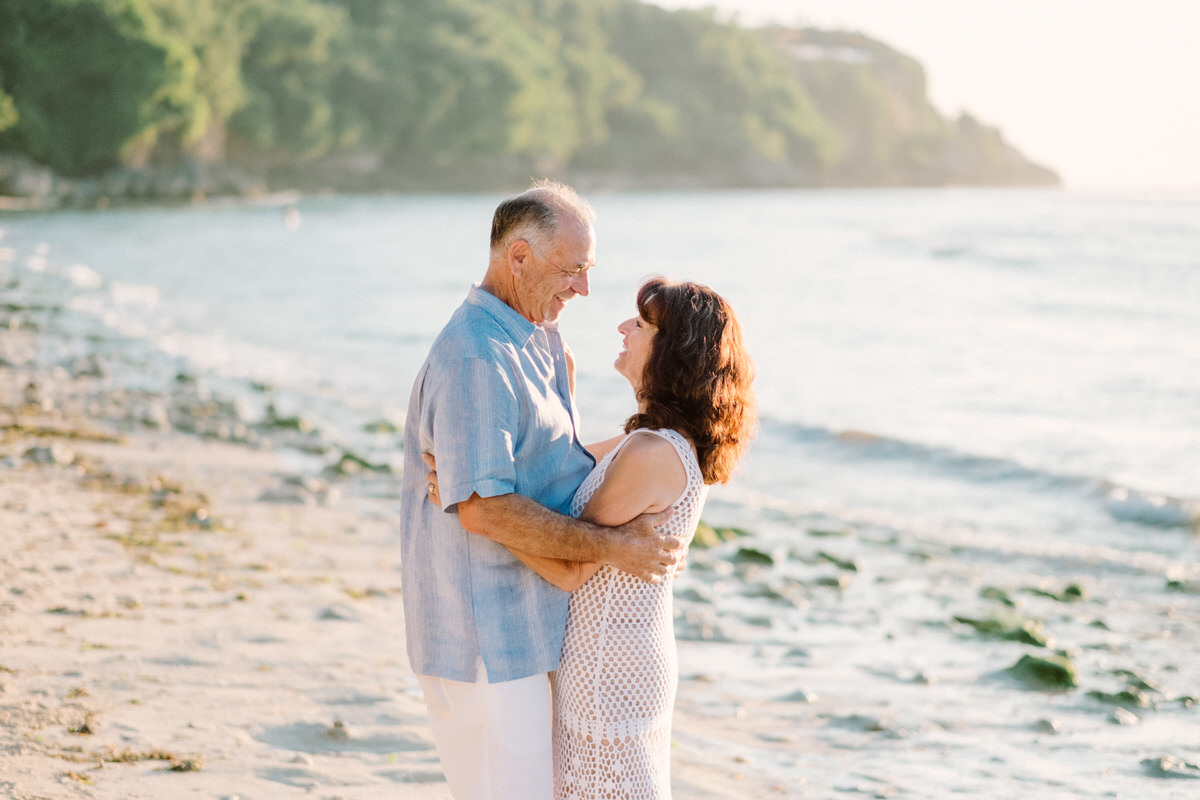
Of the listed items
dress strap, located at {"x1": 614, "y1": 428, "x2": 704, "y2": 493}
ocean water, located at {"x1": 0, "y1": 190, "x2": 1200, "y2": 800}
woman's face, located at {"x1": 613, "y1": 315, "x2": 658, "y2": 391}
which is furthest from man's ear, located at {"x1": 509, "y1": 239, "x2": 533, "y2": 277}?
ocean water, located at {"x1": 0, "y1": 190, "x2": 1200, "y2": 800}

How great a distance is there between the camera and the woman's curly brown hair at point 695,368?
278 cm

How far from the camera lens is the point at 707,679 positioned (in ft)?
18.8

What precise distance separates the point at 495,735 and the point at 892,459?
1031cm

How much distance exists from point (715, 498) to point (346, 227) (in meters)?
49.8

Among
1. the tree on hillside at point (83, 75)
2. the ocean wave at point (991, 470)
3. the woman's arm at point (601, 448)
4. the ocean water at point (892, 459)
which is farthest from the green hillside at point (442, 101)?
the woman's arm at point (601, 448)

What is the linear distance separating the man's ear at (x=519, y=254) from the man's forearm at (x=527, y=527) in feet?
1.90

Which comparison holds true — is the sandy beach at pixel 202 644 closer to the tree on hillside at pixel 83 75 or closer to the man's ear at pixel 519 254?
the man's ear at pixel 519 254

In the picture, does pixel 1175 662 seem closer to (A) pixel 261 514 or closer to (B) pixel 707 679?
(B) pixel 707 679

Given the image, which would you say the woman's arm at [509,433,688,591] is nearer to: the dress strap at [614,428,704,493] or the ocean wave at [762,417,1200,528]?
the dress strap at [614,428,704,493]

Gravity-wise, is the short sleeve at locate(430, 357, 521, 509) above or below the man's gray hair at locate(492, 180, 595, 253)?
below

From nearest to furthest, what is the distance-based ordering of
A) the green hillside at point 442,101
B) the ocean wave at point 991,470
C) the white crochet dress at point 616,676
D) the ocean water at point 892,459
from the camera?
the white crochet dress at point 616,676 < the ocean water at point 892,459 < the ocean wave at point 991,470 < the green hillside at point 442,101

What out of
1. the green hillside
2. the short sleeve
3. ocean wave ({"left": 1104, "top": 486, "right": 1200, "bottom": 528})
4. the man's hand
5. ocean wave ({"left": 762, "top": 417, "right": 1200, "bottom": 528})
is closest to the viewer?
the short sleeve

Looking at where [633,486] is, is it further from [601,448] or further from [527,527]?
[601,448]

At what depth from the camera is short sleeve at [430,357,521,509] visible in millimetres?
2586
